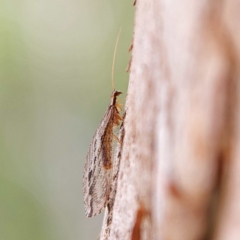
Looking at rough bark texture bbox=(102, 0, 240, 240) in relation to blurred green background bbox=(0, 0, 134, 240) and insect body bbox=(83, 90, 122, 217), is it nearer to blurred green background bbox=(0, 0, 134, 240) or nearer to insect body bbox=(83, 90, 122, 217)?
insect body bbox=(83, 90, 122, 217)

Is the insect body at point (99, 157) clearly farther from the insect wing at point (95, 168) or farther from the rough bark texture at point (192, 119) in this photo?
the rough bark texture at point (192, 119)

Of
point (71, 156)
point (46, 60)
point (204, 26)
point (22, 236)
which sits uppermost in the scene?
point (46, 60)

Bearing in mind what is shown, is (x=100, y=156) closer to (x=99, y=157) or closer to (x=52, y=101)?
(x=99, y=157)

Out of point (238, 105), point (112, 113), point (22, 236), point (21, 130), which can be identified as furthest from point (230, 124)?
point (22, 236)

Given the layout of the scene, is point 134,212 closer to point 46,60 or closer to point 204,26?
point 204,26

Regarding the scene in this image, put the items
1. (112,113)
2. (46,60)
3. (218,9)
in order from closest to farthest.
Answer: (218,9) → (112,113) → (46,60)

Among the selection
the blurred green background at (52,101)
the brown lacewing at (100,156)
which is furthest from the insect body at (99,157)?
the blurred green background at (52,101)

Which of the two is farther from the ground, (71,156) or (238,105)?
(238,105)

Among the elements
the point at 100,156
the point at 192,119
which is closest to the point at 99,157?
the point at 100,156
